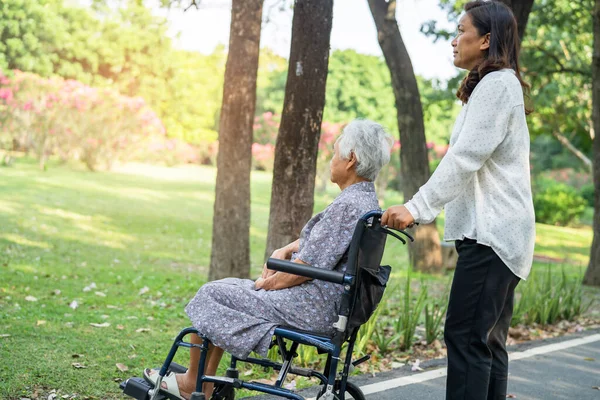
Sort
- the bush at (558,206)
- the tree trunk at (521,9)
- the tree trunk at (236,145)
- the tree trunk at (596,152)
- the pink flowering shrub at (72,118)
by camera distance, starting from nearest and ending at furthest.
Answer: the tree trunk at (236,145)
the tree trunk at (521,9)
the tree trunk at (596,152)
the pink flowering shrub at (72,118)
the bush at (558,206)

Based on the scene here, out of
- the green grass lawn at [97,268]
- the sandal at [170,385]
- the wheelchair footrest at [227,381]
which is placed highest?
the wheelchair footrest at [227,381]

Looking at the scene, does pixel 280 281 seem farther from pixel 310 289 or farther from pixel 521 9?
pixel 521 9

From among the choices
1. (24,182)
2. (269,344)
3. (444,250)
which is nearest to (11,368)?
(269,344)

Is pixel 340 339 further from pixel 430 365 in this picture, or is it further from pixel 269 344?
A: pixel 430 365

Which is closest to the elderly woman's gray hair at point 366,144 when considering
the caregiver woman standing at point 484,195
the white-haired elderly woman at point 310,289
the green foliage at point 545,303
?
the white-haired elderly woman at point 310,289

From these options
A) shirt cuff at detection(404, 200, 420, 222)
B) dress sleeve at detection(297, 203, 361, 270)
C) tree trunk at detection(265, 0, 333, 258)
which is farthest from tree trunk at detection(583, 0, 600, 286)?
shirt cuff at detection(404, 200, 420, 222)

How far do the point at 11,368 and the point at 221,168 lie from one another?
376 centimetres

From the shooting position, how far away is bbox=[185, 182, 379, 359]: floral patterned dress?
3391 millimetres

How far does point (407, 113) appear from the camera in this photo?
10492 millimetres

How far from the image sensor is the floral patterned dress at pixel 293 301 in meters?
3.39

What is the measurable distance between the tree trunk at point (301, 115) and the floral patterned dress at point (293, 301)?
2.55 m

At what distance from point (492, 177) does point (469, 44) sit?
0.56 m

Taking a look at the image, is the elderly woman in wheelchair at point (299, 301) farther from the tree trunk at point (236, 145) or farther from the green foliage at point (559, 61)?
the green foliage at point (559, 61)

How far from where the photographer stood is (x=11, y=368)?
448 cm
